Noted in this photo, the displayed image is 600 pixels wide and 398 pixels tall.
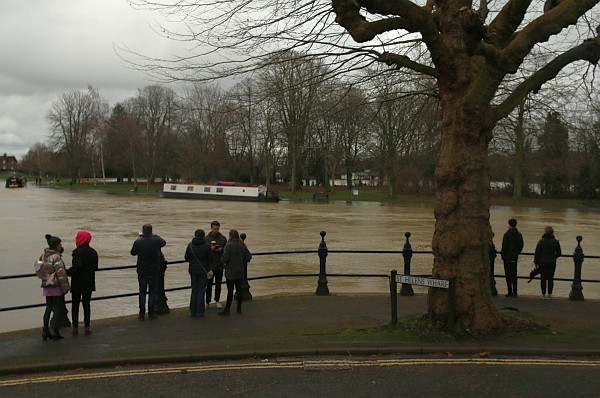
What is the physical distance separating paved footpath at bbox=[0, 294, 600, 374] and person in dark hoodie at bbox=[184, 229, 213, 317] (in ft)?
0.75

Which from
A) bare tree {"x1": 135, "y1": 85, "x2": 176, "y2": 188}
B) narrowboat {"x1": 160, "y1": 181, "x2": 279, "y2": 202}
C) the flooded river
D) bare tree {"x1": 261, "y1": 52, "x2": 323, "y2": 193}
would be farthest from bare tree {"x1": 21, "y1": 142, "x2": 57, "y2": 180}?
bare tree {"x1": 261, "y1": 52, "x2": 323, "y2": 193}

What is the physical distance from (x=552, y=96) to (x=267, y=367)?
958 centimetres

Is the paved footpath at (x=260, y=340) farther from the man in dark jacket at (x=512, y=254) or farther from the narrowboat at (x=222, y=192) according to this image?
the narrowboat at (x=222, y=192)

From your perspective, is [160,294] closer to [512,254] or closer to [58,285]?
[58,285]

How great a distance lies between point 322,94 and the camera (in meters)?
12.1

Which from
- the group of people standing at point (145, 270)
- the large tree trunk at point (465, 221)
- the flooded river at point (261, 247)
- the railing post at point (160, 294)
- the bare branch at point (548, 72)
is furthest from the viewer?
the flooded river at point (261, 247)

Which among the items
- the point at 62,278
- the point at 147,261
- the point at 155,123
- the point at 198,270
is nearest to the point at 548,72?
the point at 198,270

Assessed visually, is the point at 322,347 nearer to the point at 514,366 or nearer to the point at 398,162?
the point at 514,366

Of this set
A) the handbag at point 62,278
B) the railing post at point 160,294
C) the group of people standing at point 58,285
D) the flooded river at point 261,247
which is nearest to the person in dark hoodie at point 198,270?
the railing post at point 160,294

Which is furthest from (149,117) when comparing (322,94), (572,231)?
(322,94)

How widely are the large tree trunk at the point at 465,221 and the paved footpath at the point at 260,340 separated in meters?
0.57

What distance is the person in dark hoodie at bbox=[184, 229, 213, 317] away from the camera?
370 inches

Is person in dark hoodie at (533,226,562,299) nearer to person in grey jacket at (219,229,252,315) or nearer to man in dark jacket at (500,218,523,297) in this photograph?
man in dark jacket at (500,218,523,297)

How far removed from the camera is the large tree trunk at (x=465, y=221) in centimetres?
821
